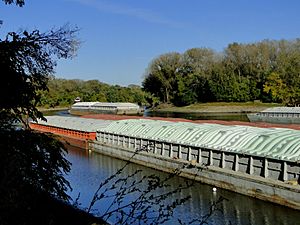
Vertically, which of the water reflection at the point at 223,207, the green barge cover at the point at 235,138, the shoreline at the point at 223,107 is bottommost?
the water reflection at the point at 223,207

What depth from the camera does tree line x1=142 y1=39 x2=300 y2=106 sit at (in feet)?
323

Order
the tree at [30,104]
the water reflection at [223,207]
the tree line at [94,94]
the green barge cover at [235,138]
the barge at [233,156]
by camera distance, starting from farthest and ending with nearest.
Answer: the tree line at [94,94] < the green barge cover at [235,138] < the barge at [233,156] < the water reflection at [223,207] < the tree at [30,104]

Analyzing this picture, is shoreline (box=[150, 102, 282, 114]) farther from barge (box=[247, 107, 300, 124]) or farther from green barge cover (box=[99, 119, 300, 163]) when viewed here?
green barge cover (box=[99, 119, 300, 163])

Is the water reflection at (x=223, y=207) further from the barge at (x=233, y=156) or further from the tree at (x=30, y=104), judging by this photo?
the tree at (x=30, y=104)

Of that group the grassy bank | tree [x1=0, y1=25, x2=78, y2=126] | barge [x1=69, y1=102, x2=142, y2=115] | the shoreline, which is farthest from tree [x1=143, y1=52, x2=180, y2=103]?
tree [x1=0, y1=25, x2=78, y2=126]

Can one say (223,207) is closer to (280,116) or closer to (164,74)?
(280,116)

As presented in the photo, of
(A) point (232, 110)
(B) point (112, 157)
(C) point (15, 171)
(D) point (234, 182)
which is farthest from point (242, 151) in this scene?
(A) point (232, 110)

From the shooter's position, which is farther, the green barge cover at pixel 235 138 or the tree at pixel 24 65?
the green barge cover at pixel 235 138

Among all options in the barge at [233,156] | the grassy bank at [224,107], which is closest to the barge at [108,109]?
the grassy bank at [224,107]

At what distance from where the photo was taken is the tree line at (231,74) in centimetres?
9844

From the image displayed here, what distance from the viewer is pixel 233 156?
24625 mm

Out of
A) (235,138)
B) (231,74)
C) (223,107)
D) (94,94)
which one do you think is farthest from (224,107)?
(235,138)

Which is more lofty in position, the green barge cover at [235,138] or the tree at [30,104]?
the tree at [30,104]

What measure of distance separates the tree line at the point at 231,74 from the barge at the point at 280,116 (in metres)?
26.8
